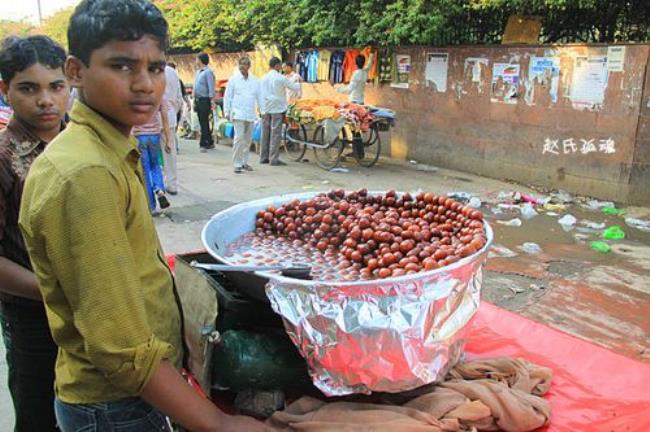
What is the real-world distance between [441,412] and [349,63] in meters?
10.3

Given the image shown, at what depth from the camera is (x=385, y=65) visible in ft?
35.2

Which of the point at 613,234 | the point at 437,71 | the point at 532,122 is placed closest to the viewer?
the point at 613,234

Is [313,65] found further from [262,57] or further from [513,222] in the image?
[513,222]

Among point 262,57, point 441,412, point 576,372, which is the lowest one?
point 576,372

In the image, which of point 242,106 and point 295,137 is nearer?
point 242,106

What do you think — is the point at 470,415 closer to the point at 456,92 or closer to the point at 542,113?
the point at 542,113

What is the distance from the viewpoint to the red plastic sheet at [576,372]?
1980mm

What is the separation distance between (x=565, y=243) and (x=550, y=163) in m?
2.79

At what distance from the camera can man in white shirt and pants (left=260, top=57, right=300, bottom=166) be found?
9883 millimetres

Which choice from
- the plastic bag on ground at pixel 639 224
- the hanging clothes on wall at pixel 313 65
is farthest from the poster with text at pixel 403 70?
the plastic bag on ground at pixel 639 224

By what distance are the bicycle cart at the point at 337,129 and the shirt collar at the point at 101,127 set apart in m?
8.29

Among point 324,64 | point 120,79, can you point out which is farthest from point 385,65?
point 120,79

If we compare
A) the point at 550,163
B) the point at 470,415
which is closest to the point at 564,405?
the point at 470,415

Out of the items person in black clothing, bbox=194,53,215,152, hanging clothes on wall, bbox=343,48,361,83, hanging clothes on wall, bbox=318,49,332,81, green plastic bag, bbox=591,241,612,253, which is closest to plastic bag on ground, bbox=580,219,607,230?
green plastic bag, bbox=591,241,612,253
